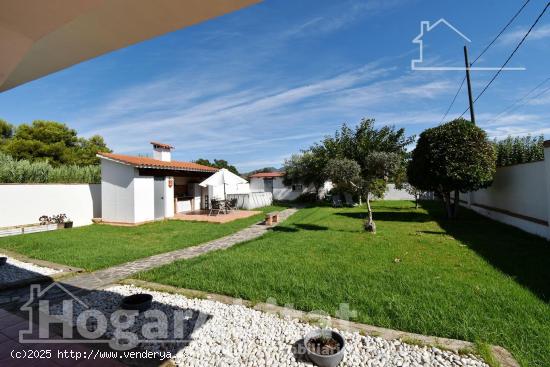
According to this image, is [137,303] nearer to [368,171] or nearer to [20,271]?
[20,271]

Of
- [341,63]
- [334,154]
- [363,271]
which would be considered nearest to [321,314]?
[363,271]

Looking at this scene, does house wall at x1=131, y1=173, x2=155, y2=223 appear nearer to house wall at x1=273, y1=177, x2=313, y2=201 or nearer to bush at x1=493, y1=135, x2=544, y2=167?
house wall at x1=273, y1=177, x2=313, y2=201

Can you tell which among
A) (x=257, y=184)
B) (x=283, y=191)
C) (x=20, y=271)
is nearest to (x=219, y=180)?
(x=20, y=271)

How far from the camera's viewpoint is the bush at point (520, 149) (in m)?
14.2

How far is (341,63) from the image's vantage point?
1128 cm

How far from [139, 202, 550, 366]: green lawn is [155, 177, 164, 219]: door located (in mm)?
8444

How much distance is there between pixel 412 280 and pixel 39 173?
1689 centimetres

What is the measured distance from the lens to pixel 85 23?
186cm

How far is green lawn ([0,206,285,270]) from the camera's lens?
714 centimetres

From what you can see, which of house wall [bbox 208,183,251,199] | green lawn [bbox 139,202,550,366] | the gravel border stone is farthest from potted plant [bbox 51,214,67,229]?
green lawn [bbox 139,202,550,366]

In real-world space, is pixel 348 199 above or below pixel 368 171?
below

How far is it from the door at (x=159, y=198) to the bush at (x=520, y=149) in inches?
741

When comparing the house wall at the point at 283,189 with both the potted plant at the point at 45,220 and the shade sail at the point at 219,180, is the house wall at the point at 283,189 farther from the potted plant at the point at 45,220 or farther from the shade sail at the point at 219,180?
the potted plant at the point at 45,220

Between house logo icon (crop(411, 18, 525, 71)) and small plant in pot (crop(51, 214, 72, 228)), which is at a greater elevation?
house logo icon (crop(411, 18, 525, 71))
